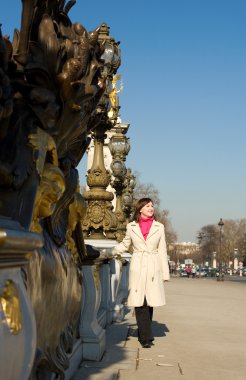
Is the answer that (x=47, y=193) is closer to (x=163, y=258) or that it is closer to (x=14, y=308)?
(x=14, y=308)

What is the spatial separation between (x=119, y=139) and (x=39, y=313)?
12940 mm

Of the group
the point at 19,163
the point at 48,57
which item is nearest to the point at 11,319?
the point at 19,163

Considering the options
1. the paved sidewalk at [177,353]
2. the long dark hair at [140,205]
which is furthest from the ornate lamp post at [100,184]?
the paved sidewalk at [177,353]

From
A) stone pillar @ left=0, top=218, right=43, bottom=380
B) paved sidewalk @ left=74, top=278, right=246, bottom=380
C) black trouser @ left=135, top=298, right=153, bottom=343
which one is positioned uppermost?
stone pillar @ left=0, top=218, right=43, bottom=380

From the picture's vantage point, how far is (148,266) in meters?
7.98

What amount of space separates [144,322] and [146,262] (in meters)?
0.81

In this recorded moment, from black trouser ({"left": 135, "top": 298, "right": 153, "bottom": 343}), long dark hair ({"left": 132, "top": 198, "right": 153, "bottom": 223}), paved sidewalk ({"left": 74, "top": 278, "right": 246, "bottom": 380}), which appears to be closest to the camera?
paved sidewalk ({"left": 74, "top": 278, "right": 246, "bottom": 380})

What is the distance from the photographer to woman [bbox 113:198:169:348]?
307 inches

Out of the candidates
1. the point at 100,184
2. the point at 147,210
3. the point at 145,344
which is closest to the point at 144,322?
the point at 145,344

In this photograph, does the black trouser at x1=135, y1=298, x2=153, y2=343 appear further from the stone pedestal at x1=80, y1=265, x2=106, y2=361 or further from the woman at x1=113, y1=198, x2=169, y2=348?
the stone pedestal at x1=80, y1=265, x2=106, y2=361

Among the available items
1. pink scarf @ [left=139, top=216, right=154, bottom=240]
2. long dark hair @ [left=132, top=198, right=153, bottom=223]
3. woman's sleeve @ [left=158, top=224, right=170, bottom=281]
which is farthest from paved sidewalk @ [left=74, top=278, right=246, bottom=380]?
long dark hair @ [left=132, top=198, right=153, bottom=223]

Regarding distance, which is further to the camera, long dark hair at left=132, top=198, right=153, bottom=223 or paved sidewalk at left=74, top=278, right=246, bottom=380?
long dark hair at left=132, top=198, right=153, bottom=223

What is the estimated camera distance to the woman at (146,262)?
779 cm

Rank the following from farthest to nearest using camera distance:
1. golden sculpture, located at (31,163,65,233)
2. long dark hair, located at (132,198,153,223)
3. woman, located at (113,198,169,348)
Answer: long dark hair, located at (132,198,153,223) < woman, located at (113,198,169,348) < golden sculpture, located at (31,163,65,233)
